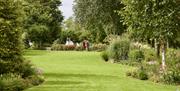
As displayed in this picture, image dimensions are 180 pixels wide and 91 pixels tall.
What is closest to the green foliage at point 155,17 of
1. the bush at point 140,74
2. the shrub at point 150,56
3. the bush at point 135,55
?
the bush at point 140,74

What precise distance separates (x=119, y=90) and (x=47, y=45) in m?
53.0

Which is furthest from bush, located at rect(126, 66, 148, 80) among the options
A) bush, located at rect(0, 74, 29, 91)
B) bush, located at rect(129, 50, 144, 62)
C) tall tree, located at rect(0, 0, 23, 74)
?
bush, located at rect(129, 50, 144, 62)

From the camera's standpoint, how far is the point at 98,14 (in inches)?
1901

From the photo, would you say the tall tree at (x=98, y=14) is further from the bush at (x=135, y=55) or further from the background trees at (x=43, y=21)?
the background trees at (x=43, y=21)

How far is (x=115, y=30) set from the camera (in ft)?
169

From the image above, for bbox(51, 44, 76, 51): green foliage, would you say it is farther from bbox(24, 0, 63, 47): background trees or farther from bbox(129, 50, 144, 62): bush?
bbox(129, 50, 144, 62): bush

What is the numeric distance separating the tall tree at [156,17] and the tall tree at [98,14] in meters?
21.0

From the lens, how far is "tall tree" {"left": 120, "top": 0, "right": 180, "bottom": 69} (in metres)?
24.3

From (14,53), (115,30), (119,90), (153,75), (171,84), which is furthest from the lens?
(115,30)

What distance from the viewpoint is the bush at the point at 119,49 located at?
39750 millimetres

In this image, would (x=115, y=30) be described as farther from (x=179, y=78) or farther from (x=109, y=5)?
(x=179, y=78)

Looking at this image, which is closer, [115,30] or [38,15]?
[115,30]

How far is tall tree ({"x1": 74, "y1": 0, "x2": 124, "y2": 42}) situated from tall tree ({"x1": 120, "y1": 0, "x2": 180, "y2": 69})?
2104cm

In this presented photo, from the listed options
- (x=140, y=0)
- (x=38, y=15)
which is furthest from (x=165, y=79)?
(x=38, y=15)
